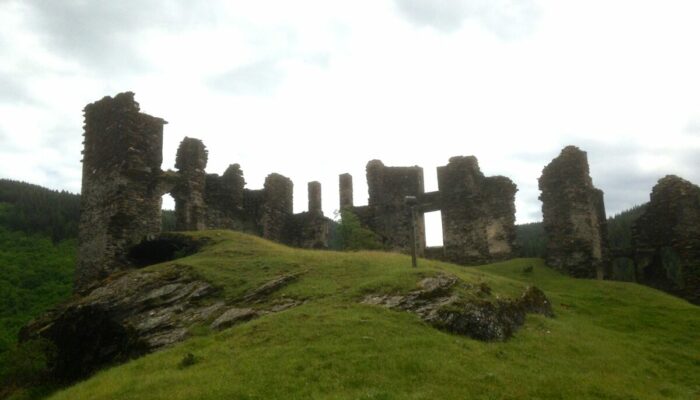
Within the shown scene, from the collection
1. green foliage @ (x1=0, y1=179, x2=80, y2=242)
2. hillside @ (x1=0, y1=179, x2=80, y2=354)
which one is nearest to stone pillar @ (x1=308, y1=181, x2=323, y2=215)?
hillside @ (x1=0, y1=179, x2=80, y2=354)

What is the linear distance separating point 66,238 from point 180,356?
64051 mm

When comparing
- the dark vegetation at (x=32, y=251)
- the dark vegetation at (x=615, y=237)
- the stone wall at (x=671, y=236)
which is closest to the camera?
the stone wall at (x=671, y=236)

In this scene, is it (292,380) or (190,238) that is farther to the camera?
(190,238)

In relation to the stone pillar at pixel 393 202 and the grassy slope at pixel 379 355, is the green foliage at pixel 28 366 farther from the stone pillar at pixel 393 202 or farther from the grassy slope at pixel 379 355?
the stone pillar at pixel 393 202

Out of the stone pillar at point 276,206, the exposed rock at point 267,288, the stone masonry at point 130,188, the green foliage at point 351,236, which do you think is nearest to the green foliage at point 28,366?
the stone masonry at point 130,188

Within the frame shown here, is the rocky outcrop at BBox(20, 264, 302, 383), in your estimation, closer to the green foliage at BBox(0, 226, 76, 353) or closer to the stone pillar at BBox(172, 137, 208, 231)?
the stone pillar at BBox(172, 137, 208, 231)

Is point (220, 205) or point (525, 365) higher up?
point (220, 205)

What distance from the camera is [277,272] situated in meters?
24.6

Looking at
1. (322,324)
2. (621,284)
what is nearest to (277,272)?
(322,324)

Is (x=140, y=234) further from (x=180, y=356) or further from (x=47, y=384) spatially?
(x=180, y=356)

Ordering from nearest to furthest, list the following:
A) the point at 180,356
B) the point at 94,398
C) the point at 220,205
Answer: the point at 94,398 < the point at 180,356 < the point at 220,205

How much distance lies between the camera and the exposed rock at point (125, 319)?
20312mm

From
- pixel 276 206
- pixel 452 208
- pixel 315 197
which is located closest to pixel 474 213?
pixel 452 208

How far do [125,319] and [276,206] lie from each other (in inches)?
1001
